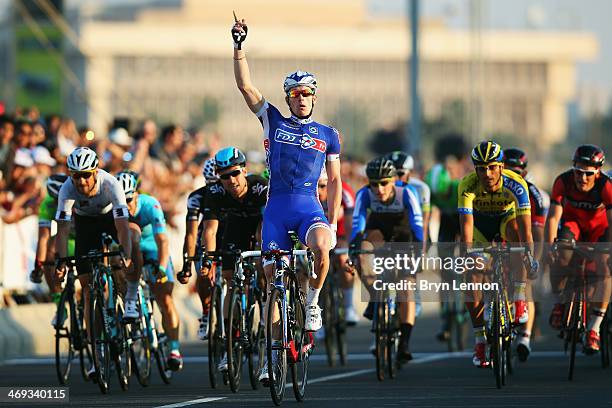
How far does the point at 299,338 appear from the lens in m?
14.3

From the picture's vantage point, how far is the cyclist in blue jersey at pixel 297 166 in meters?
14.3

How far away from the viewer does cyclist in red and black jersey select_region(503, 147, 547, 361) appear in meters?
17.2

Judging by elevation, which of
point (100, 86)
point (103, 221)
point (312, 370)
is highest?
point (100, 86)

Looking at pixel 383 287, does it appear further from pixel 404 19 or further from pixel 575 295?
pixel 404 19

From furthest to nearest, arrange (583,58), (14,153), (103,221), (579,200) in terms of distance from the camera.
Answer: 1. (583,58)
2. (14,153)
3. (579,200)
4. (103,221)

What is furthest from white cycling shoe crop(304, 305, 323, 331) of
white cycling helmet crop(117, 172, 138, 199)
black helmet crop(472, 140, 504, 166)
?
white cycling helmet crop(117, 172, 138, 199)

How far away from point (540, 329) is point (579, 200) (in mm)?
8572

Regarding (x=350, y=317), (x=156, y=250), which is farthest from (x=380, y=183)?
(x=350, y=317)

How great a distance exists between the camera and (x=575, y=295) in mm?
17328

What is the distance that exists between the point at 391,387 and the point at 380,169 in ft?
8.90

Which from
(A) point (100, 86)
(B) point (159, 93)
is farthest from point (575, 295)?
(B) point (159, 93)

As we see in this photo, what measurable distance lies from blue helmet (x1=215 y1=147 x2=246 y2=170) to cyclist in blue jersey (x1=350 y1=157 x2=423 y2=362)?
256cm

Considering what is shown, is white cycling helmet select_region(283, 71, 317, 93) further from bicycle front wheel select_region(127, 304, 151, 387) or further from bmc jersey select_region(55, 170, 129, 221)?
bicycle front wheel select_region(127, 304, 151, 387)

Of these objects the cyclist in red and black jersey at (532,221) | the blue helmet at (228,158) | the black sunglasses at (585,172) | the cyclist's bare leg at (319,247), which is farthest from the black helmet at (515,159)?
the cyclist's bare leg at (319,247)
